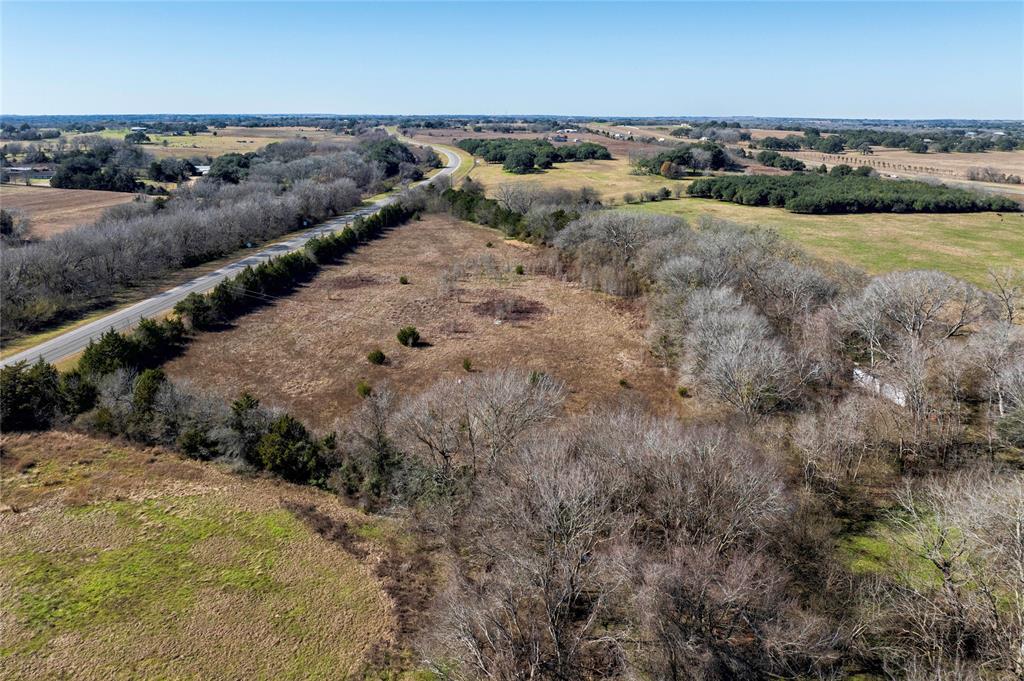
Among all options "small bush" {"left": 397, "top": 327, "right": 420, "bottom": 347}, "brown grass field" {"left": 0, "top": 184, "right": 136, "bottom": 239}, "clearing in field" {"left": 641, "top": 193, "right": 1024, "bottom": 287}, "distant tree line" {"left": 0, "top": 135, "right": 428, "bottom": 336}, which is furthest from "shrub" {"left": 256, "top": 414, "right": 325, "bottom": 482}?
"brown grass field" {"left": 0, "top": 184, "right": 136, "bottom": 239}

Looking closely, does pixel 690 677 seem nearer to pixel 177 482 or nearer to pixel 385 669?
pixel 385 669

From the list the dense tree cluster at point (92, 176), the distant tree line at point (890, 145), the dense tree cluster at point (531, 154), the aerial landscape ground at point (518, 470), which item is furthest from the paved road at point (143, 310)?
the distant tree line at point (890, 145)

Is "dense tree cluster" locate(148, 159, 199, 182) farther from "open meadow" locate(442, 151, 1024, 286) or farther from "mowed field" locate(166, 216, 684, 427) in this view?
"mowed field" locate(166, 216, 684, 427)

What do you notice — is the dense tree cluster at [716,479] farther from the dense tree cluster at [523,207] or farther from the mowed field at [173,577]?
the dense tree cluster at [523,207]

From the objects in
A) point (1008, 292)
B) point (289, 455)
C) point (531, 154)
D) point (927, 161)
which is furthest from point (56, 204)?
point (927, 161)

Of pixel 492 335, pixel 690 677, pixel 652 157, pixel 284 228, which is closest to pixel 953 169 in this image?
pixel 652 157
